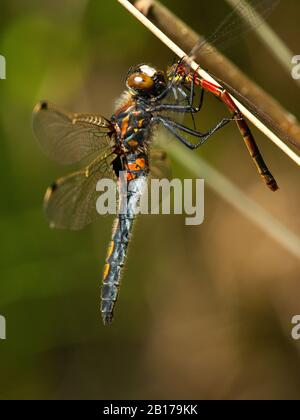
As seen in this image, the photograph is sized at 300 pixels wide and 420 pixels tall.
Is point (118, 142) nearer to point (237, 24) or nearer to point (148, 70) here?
point (148, 70)

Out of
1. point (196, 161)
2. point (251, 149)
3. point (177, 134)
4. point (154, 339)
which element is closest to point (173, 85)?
point (177, 134)

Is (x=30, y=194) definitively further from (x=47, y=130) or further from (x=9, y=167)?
(x=47, y=130)

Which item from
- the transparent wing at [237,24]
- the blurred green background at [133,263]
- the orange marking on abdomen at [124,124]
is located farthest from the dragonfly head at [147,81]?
the blurred green background at [133,263]

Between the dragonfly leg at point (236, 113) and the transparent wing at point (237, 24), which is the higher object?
the transparent wing at point (237, 24)

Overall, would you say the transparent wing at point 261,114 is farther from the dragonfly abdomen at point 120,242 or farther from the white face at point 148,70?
the dragonfly abdomen at point 120,242

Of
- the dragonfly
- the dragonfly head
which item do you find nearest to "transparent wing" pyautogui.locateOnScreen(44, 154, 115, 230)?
the dragonfly
